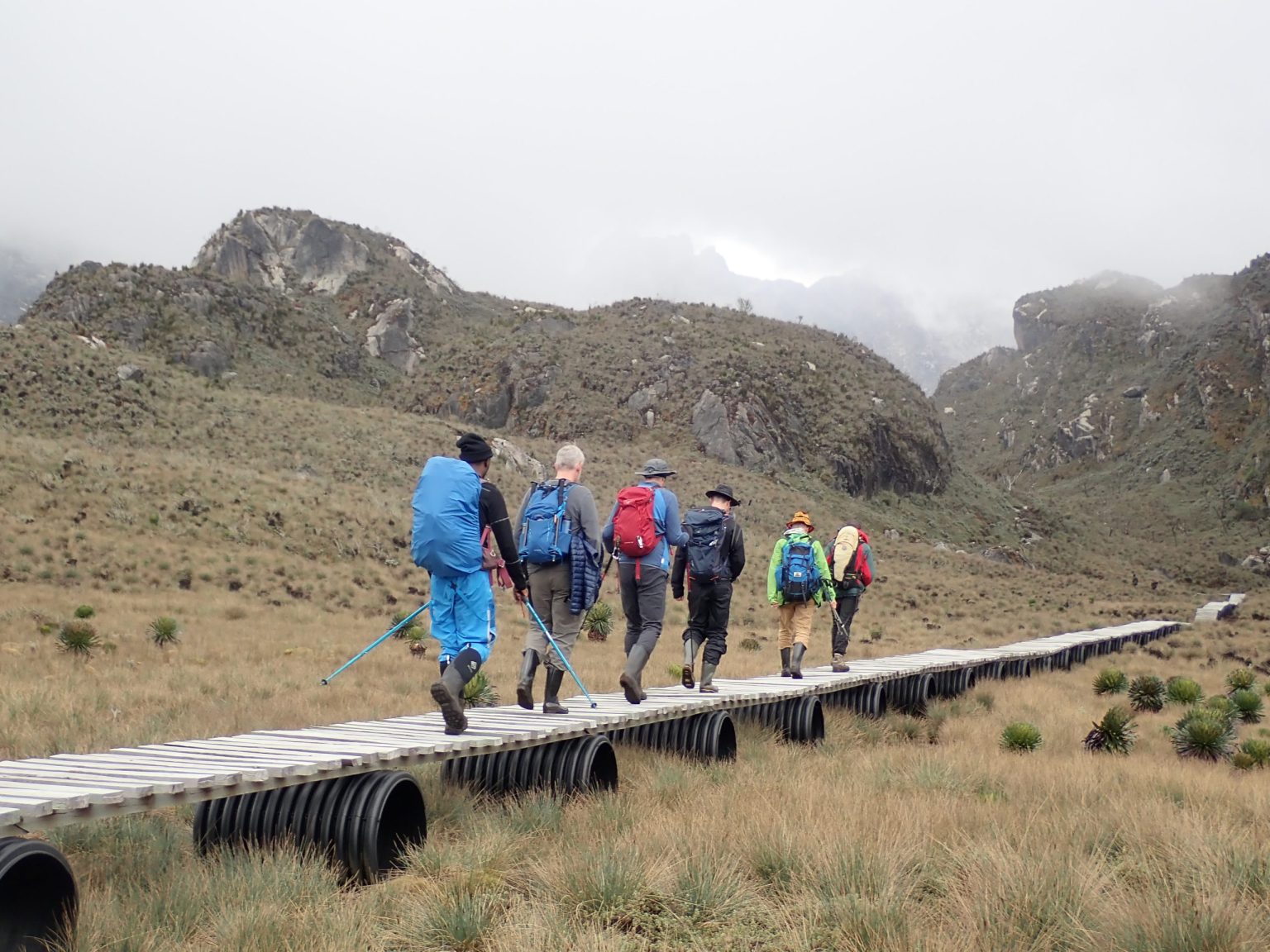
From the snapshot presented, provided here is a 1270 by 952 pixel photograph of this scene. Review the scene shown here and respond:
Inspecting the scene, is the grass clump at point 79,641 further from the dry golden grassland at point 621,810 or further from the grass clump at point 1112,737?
the grass clump at point 1112,737

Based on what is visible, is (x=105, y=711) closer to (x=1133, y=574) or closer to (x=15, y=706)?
(x=15, y=706)

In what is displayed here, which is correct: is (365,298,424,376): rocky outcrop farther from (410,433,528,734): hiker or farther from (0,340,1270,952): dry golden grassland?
(410,433,528,734): hiker

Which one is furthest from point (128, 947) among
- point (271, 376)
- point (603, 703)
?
point (271, 376)

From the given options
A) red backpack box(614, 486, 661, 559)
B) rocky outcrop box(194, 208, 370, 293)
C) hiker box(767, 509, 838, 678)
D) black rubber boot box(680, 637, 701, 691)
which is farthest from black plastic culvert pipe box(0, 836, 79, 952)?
rocky outcrop box(194, 208, 370, 293)

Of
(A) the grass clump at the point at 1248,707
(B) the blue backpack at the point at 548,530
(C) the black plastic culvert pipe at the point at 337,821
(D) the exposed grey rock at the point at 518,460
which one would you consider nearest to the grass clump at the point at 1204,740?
(A) the grass clump at the point at 1248,707

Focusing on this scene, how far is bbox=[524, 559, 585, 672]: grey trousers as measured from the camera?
8.09m

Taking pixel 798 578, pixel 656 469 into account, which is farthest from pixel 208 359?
pixel 656 469

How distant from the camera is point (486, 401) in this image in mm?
69875

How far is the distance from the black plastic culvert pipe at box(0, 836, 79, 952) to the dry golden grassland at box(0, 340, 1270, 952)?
0.52ft

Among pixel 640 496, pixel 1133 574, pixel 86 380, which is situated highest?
pixel 86 380

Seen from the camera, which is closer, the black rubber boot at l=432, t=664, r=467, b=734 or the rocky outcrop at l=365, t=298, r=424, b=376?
the black rubber boot at l=432, t=664, r=467, b=734

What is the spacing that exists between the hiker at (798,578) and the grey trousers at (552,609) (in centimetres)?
400

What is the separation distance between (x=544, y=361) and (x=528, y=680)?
212 ft

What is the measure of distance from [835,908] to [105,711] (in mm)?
7778
